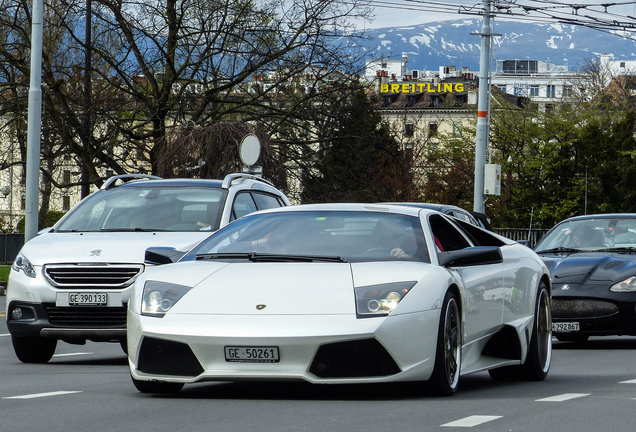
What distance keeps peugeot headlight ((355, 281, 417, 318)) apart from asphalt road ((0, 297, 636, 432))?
0.53 meters

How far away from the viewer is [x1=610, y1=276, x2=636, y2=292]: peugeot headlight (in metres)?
13.3

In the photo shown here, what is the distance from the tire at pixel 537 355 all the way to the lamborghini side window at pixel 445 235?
1007 mm

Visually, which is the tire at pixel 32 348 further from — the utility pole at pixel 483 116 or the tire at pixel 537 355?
the utility pole at pixel 483 116

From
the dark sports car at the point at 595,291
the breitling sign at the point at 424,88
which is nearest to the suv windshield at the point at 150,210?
the dark sports car at the point at 595,291

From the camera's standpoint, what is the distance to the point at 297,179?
32.4m

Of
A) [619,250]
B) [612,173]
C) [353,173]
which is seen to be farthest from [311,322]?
[612,173]

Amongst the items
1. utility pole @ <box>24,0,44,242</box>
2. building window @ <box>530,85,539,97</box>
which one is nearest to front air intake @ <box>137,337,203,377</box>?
utility pole @ <box>24,0,44,242</box>

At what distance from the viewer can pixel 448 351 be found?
7.23 meters

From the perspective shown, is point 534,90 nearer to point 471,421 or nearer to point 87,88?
point 87,88

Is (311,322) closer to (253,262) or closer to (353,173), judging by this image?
(253,262)

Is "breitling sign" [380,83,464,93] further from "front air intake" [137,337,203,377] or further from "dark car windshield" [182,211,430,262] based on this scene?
"front air intake" [137,337,203,377]

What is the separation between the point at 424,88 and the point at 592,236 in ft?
358

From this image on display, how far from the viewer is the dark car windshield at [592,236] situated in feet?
47.7

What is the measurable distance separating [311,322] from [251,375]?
45cm
